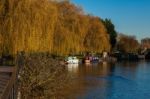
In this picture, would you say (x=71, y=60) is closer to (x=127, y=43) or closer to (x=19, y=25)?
(x=19, y=25)

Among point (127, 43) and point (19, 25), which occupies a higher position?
point (127, 43)

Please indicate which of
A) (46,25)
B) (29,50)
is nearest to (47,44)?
(46,25)

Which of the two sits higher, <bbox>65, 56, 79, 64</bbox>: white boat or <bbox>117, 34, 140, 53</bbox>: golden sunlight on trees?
<bbox>117, 34, 140, 53</bbox>: golden sunlight on trees

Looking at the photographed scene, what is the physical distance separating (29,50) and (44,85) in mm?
13085

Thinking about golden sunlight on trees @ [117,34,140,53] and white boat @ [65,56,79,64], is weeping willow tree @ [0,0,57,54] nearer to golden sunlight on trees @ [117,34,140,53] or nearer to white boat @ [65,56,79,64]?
white boat @ [65,56,79,64]

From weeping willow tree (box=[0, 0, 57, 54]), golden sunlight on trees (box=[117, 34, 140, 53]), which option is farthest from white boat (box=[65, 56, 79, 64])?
golden sunlight on trees (box=[117, 34, 140, 53])

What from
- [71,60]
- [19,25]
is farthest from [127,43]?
[19,25]

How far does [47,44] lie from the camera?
36125mm

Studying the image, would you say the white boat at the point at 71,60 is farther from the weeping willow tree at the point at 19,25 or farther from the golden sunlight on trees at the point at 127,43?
the golden sunlight on trees at the point at 127,43

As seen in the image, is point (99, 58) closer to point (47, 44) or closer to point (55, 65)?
point (47, 44)

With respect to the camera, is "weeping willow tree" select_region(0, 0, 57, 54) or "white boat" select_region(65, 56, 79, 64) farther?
"white boat" select_region(65, 56, 79, 64)

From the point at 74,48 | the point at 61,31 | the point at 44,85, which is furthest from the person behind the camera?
the point at 74,48

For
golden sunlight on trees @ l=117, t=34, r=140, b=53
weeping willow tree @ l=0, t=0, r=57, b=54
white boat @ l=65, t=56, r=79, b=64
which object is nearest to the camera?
weeping willow tree @ l=0, t=0, r=57, b=54

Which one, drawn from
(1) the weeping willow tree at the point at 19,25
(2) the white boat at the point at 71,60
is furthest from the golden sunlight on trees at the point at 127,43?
(1) the weeping willow tree at the point at 19,25
